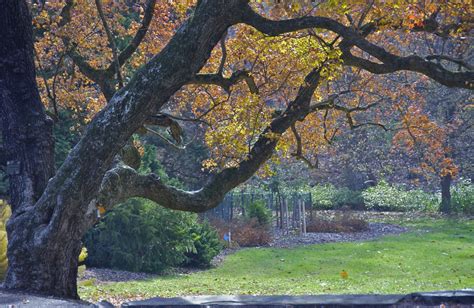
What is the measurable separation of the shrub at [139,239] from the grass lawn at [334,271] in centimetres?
76

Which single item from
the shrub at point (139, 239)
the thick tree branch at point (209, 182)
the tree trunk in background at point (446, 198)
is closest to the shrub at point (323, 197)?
the tree trunk in background at point (446, 198)

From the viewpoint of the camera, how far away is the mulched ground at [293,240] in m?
16.3

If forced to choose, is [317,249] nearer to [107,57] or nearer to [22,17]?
[107,57]

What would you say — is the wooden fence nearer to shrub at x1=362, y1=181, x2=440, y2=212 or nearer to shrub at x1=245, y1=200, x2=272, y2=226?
shrub at x1=245, y1=200, x2=272, y2=226

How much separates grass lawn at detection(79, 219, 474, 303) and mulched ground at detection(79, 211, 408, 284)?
56 centimetres

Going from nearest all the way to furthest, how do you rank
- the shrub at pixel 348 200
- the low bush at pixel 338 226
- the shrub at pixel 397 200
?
the low bush at pixel 338 226
the shrub at pixel 397 200
the shrub at pixel 348 200

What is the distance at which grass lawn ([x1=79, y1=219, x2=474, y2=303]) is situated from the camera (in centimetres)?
1338

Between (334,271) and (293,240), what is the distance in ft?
22.2

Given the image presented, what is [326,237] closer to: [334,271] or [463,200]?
[334,271]

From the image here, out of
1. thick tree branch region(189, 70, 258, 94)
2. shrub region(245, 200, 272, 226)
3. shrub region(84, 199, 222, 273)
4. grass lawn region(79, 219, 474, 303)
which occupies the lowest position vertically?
grass lawn region(79, 219, 474, 303)

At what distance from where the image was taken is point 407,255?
62.7 ft

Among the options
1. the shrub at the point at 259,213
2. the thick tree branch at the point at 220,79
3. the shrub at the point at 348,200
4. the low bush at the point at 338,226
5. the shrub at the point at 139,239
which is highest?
the shrub at the point at 348,200

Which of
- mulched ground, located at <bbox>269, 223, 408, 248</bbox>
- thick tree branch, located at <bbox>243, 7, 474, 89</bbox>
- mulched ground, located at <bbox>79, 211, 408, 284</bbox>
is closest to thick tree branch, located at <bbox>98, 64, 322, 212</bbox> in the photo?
thick tree branch, located at <bbox>243, 7, 474, 89</bbox>

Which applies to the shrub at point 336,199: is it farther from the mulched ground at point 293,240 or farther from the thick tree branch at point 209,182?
the thick tree branch at point 209,182
